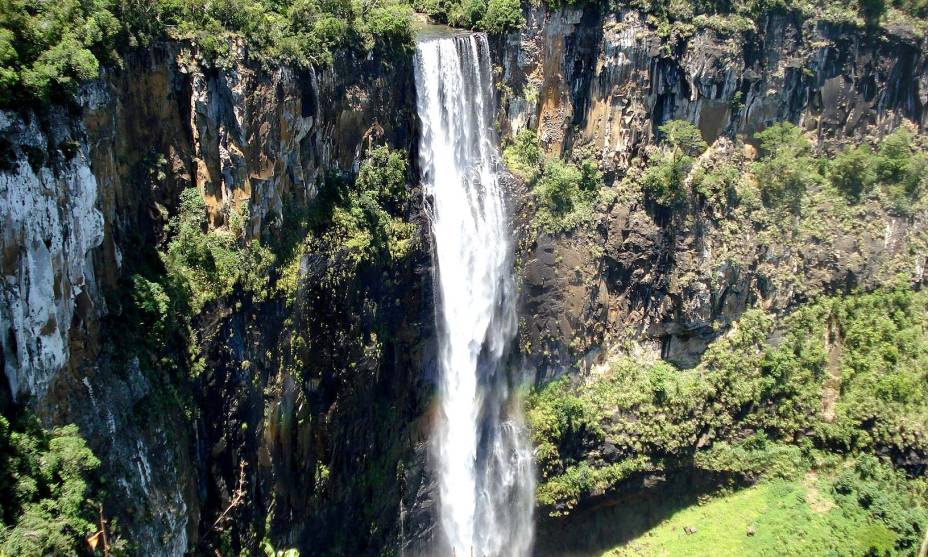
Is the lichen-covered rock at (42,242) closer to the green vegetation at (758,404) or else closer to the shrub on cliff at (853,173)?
the green vegetation at (758,404)

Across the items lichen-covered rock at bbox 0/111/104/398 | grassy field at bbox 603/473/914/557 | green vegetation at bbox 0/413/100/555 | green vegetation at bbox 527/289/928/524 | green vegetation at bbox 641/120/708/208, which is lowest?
grassy field at bbox 603/473/914/557

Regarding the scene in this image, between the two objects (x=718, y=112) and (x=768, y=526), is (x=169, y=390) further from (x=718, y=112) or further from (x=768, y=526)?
(x=718, y=112)

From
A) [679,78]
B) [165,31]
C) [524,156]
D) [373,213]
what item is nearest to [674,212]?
[679,78]

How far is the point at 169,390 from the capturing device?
13320 millimetres

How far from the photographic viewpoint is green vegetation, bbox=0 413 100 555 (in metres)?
9.89

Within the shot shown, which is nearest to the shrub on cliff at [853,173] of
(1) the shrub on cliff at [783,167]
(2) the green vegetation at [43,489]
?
(1) the shrub on cliff at [783,167]

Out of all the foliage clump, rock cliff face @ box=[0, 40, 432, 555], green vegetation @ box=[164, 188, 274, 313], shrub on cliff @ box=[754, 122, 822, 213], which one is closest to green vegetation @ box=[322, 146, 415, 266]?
rock cliff face @ box=[0, 40, 432, 555]

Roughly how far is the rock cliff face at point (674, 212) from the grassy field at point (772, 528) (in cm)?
478

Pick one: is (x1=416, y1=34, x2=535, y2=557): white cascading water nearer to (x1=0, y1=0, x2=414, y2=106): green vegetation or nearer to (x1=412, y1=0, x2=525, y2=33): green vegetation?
(x1=412, y1=0, x2=525, y2=33): green vegetation

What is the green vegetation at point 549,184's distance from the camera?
2271 centimetres

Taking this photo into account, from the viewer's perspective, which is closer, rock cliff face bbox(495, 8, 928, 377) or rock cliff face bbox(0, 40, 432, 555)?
rock cliff face bbox(0, 40, 432, 555)

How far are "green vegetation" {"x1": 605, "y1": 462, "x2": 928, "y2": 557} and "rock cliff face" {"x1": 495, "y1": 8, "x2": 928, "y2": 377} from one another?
15.9 ft

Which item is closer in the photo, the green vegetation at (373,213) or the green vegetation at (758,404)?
the green vegetation at (373,213)

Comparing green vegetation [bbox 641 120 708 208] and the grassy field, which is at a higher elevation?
green vegetation [bbox 641 120 708 208]
